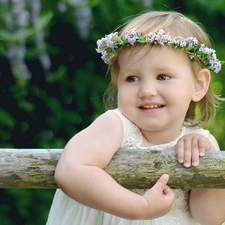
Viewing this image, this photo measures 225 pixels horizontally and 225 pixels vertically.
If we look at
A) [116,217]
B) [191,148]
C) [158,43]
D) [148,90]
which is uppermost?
[158,43]

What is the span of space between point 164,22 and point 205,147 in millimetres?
387

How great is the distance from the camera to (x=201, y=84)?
7.36 feet

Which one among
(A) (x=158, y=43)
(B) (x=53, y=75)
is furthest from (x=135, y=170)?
(B) (x=53, y=75)

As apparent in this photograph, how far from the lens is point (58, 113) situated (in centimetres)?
399

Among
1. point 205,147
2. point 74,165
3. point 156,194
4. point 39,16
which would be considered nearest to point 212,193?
point 205,147

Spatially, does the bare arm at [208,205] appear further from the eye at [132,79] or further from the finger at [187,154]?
the eye at [132,79]

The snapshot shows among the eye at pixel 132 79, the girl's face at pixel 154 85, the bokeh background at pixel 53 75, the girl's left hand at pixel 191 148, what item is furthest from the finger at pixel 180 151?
the bokeh background at pixel 53 75

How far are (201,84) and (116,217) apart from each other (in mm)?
459

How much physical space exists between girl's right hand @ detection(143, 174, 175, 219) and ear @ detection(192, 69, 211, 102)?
393 millimetres

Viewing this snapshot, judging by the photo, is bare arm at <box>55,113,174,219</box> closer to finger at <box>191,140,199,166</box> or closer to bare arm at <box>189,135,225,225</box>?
finger at <box>191,140,199,166</box>

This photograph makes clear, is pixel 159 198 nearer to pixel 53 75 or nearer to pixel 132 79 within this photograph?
pixel 132 79

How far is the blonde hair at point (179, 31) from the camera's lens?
A: 2168 mm

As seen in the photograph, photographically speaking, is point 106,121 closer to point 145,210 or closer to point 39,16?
point 145,210

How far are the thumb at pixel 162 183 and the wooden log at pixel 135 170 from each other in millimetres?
24
